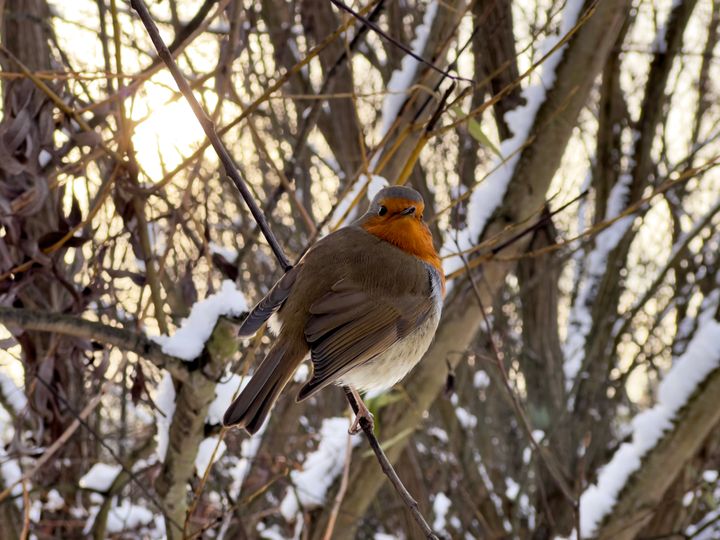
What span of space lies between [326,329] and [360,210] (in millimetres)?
1418

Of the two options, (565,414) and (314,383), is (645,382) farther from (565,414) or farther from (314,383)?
(314,383)

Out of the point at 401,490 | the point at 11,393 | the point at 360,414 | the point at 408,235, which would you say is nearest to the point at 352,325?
the point at 360,414

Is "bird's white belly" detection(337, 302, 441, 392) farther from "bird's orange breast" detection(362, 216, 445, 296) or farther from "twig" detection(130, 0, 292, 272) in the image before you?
"twig" detection(130, 0, 292, 272)

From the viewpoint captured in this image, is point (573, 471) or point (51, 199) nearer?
point (51, 199)

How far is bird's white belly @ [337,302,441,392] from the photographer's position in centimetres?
254

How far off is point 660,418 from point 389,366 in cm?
155

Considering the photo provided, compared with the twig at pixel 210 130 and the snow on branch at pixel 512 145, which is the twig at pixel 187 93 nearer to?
the twig at pixel 210 130

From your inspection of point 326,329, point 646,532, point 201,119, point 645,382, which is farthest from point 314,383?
point 645,382

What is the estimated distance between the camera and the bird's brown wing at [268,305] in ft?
6.88

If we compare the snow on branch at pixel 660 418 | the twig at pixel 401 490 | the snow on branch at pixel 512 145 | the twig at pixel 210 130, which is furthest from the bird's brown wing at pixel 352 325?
the snow on branch at pixel 660 418

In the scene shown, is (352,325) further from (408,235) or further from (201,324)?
(201,324)


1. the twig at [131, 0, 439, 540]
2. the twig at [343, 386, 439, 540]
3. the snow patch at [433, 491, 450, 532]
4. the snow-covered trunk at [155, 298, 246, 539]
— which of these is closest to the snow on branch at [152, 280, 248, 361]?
the snow-covered trunk at [155, 298, 246, 539]

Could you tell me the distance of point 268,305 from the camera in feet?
7.71

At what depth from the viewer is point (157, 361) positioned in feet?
6.48
